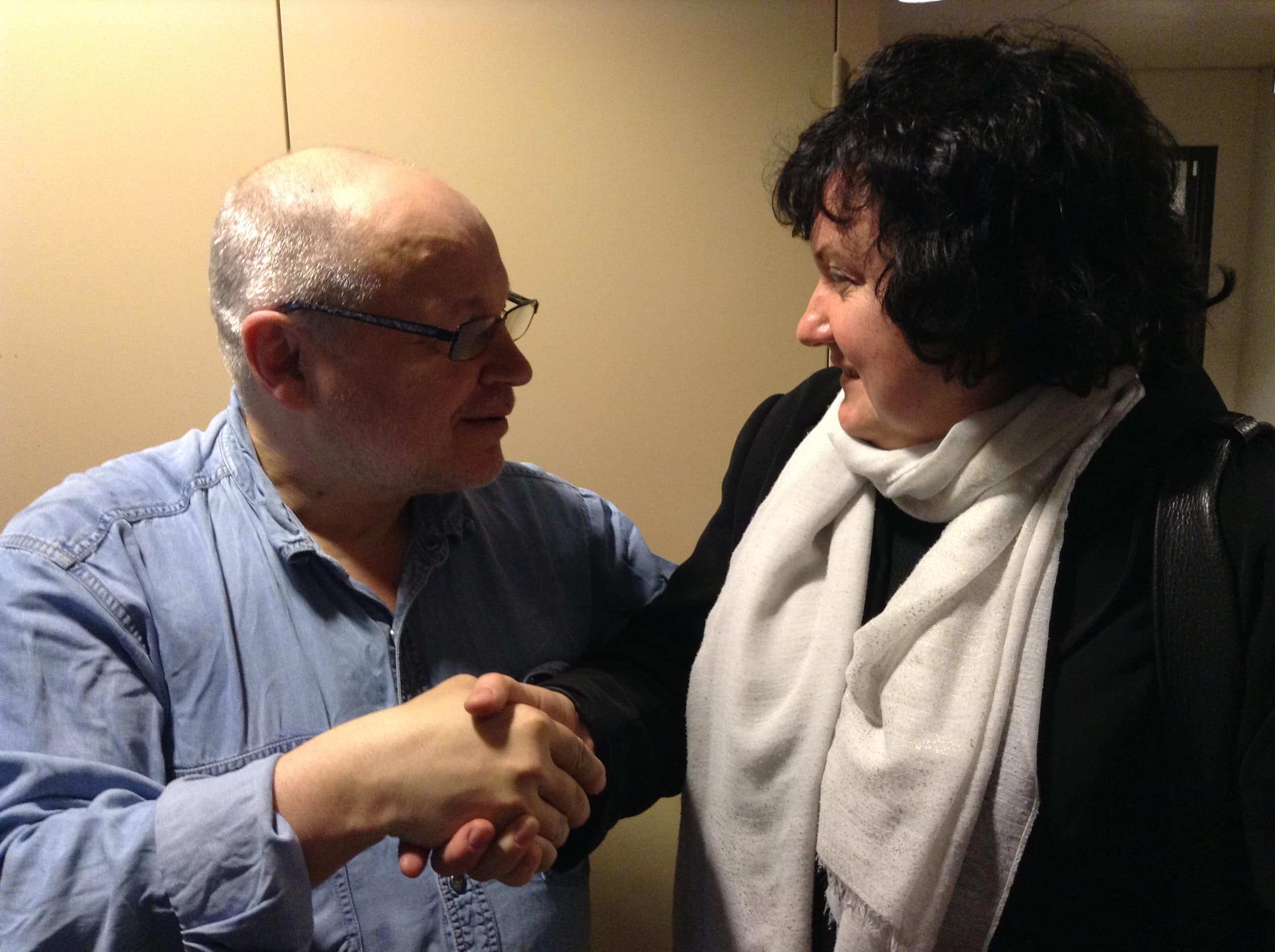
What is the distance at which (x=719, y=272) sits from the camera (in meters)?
1.75

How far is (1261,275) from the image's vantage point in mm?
2637

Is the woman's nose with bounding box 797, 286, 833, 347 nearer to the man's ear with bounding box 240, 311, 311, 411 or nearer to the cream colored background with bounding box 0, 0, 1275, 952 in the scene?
the man's ear with bounding box 240, 311, 311, 411

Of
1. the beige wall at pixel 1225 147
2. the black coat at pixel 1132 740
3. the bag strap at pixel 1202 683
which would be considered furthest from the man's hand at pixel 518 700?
the beige wall at pixel 1225 147

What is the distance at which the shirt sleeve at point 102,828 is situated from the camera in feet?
2.53

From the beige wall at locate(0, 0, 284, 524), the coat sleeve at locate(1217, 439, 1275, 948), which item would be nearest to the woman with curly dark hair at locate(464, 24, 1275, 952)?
the coat sleeve at locate(1217, 439, 1275, 948)

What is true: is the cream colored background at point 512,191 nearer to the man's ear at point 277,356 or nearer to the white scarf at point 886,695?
the white scarf at point 886,695

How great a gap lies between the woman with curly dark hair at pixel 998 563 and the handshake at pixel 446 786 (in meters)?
0.25

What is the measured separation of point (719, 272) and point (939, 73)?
83cm

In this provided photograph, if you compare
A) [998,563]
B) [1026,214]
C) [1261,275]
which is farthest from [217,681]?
[1261,275]

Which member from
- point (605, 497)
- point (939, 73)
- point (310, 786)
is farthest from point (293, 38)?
point (310, 786)

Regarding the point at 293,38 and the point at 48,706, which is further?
the point at 293,38

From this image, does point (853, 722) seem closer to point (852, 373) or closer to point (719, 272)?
point (852, 373)

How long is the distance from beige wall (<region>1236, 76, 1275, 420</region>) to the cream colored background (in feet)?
5.45

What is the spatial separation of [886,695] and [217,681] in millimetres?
710
